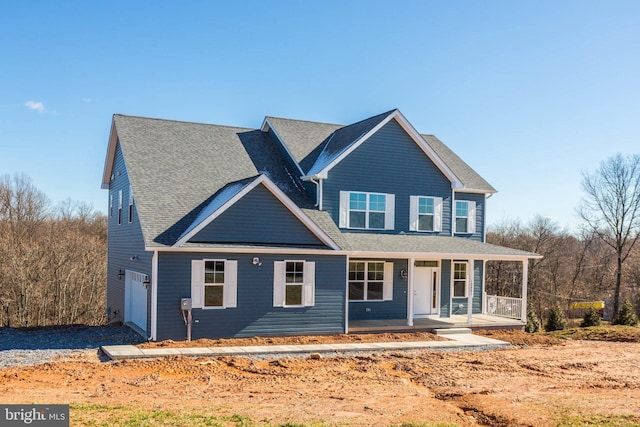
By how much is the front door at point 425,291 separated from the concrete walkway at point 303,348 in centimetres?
309

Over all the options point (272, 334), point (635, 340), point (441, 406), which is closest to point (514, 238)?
point (635, 340)

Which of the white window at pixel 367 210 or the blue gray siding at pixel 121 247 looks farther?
the white window at pixel 367 210

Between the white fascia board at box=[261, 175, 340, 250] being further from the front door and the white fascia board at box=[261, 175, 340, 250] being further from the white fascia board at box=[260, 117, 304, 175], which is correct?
the front door

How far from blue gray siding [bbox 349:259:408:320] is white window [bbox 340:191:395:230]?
1.53 metres

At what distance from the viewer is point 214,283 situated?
672 inches

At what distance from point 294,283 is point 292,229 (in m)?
1.71

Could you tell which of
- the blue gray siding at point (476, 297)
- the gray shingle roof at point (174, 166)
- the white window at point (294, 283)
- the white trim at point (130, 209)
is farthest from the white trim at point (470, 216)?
the white trim at point (130, 209)

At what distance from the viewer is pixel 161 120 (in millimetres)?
23109

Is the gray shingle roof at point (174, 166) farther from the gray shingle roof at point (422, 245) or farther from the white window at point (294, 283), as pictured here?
the gray shingle roof at point (422, 245)

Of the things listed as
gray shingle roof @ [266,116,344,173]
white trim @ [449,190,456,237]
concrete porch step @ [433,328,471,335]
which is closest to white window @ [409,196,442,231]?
white trim @ [449,190,456,237]

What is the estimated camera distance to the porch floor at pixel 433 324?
19.6 metres

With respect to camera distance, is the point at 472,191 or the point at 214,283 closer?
the point at 214,283

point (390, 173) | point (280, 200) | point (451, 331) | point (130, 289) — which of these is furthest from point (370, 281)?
point (130, 289)

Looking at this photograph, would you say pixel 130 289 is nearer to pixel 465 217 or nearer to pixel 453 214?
pixel 453 214
